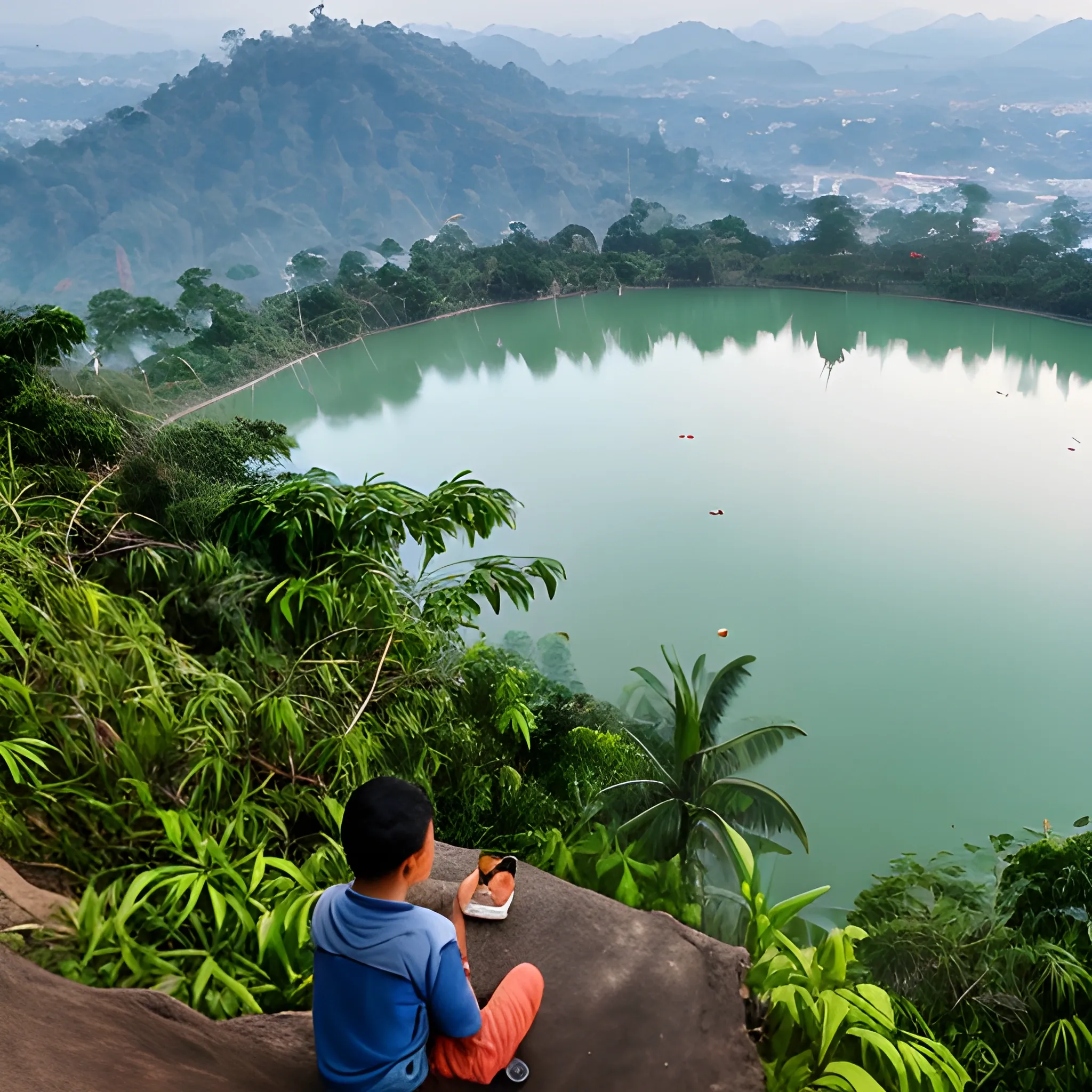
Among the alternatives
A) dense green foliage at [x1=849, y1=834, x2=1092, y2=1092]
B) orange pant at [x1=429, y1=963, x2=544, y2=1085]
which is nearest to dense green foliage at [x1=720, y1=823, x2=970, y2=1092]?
orange pant at [x1=429, y1=963, x2=544, y2=1085]

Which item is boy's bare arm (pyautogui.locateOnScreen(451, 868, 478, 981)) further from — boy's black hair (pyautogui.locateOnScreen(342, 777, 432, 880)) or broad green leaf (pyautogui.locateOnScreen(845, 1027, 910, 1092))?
broad green leaf (pyautogui.locateOnScreen(845, 1027, 910, 1092))

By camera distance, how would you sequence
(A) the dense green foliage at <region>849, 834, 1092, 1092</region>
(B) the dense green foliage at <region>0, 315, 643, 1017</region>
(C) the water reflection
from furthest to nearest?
1. (C) the water reflection
2. (A) the dense green foliage at <region>849, 834, 1092, 1092</region>
3. (B) the dense green foliage at <region>0, 315, 643, 1017</region>

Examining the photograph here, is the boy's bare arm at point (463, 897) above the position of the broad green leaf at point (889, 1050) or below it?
above

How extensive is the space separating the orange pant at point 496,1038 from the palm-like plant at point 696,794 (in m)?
1.89

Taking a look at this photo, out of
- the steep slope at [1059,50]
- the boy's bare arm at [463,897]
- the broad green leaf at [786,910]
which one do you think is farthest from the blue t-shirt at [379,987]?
the steep slope at [1059,50]

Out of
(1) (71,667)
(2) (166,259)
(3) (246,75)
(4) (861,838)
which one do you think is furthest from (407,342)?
(3) (246,75)

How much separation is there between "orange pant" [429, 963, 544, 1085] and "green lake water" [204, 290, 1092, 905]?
10.9 ft

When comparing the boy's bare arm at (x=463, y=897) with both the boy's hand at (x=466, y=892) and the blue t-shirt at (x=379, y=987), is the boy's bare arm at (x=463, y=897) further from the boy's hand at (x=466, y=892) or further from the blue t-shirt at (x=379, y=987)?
the blue t-shirt at (x=379, y=987)

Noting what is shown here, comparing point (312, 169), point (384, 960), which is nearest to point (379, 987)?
point (384, 960)

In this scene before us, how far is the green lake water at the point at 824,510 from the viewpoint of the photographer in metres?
5.34

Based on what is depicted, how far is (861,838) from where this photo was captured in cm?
465

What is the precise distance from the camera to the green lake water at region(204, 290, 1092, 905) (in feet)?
17.5

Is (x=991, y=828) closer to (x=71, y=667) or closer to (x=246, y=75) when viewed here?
(x=71, y=667)

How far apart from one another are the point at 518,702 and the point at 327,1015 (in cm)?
167
